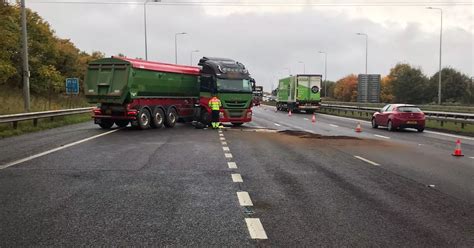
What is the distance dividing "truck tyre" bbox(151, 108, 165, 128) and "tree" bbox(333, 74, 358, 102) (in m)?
88.3

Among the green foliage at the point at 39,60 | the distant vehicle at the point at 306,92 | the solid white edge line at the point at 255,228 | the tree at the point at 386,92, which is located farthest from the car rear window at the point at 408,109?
the tree at the point at 386,92

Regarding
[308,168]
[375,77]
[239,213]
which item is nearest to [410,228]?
[239,213]

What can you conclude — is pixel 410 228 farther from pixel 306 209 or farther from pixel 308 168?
pixel 308 168

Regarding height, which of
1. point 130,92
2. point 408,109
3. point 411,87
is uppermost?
point 411,87

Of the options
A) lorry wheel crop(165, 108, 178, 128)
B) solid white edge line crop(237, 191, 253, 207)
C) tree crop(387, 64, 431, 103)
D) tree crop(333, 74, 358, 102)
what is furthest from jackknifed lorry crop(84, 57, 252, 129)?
tree crop(333, 74, 358, 102)

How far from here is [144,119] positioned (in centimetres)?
2194

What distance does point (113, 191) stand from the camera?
7605mm

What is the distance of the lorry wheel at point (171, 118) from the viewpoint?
23.8m

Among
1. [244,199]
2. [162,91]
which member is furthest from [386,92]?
[244,199]

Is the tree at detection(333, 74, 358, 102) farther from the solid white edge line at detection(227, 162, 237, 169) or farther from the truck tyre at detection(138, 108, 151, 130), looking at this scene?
the solid white edge line at detection(227, 162, 237, 169)

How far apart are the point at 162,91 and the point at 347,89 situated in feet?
313

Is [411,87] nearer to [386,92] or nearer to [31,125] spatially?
[386,92]

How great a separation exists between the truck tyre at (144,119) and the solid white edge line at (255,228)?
1618cm

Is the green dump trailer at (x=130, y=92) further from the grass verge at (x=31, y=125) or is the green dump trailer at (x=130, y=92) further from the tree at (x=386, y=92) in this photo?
the tree at (x=386, y=92)
